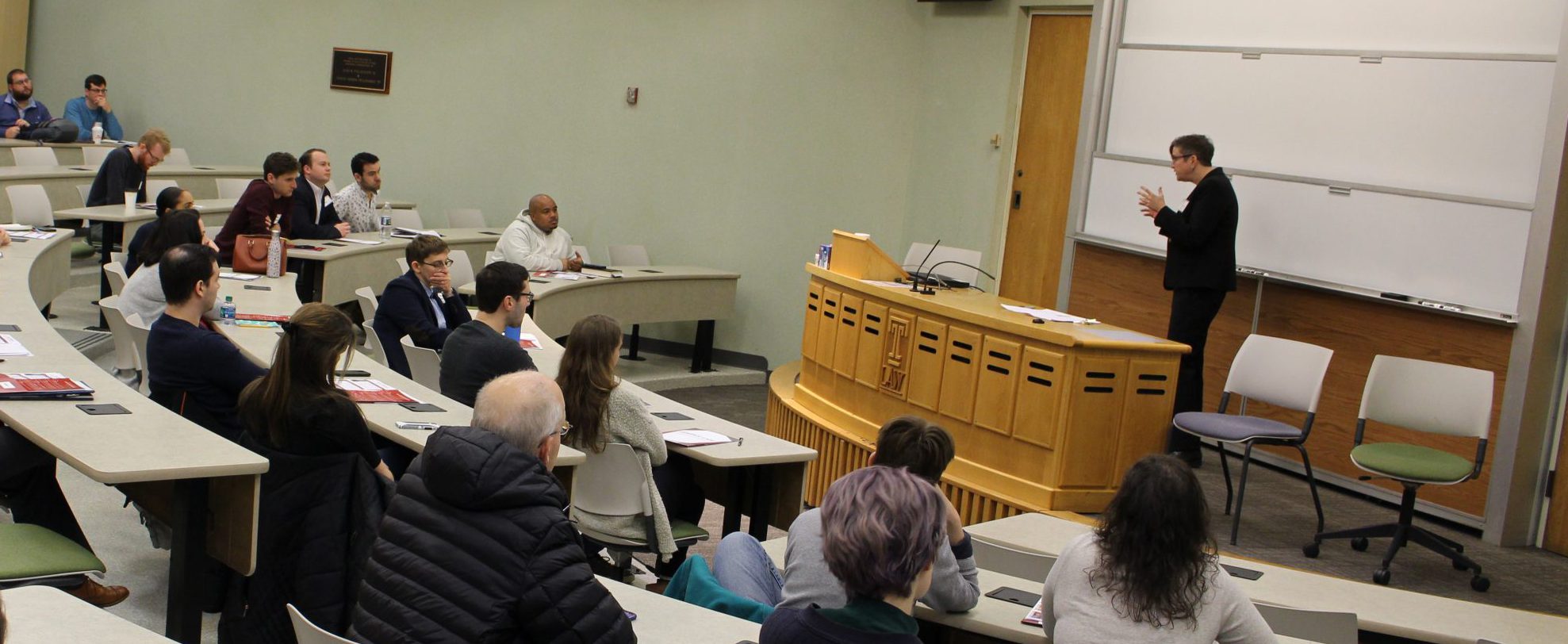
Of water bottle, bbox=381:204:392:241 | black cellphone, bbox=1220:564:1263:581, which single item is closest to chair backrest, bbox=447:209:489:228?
water bottle, bbox=381:204:392:241

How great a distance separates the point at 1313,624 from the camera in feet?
10.7

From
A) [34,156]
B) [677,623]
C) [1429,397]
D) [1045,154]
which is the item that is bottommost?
[677,623]

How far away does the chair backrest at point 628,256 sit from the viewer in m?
10.4

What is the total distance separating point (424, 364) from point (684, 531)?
5.38 ft

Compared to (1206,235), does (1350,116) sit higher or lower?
higher

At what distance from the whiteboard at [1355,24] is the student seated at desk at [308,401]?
5549 millimetres

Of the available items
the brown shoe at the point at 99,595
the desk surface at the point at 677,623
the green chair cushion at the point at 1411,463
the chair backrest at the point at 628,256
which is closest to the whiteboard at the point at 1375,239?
the green chair cushion at the point at 1411,463

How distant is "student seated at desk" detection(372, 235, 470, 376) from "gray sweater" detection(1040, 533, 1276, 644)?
4.05 metres

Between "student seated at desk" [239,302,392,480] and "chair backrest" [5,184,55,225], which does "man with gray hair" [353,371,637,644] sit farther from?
"chair backrest" [5,184,55,225]

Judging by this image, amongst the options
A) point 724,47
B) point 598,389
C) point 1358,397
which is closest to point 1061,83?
point 724,47

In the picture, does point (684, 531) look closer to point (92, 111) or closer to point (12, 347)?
point (12, 347)

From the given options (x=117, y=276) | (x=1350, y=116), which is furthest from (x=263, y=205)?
(x=1350, y=116)

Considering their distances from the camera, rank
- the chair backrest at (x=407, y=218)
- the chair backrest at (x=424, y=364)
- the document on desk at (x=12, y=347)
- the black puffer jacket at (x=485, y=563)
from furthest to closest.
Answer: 1. the chair backrest at (x=407, y=218)
2. the chair backrest at (x=424, y=364)
3. the document on desk at (x=12, y=347)
4. the black puffer jacket at (x=485, y=563)

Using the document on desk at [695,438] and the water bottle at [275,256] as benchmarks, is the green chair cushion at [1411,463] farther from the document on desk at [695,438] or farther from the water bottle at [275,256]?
the water bottle at [275,256]
